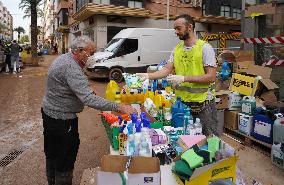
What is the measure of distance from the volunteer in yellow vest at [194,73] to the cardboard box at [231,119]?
10.0 ft

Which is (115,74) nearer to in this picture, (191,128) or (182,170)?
(191,128)

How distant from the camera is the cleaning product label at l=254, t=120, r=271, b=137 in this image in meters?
6.26

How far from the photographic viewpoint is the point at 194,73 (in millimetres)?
4113

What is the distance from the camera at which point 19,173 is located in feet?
18.0

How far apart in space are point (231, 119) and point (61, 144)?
4714 millimetres

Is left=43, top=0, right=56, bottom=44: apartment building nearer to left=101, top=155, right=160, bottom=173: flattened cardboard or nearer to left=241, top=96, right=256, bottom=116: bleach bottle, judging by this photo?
left=241, top=96, right=256, bottom=116: bleach bottle

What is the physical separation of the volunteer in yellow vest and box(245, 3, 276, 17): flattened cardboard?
316 inches

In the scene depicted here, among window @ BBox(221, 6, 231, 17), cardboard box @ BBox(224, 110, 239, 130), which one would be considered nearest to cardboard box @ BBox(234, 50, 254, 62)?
cardboard box @ BBox(224, 110, 239, 130)

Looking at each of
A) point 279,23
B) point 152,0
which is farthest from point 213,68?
point 152,0

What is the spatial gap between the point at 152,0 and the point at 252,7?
18.0m

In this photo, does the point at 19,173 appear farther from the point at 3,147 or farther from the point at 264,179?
the point at 264,179

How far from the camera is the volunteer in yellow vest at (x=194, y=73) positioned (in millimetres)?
4008

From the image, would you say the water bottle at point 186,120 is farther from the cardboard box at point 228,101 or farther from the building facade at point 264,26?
the building facade at point 264,26

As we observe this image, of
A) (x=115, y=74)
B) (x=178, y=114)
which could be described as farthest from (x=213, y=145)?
(x=115, y=74)
